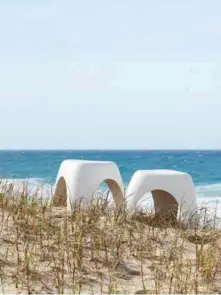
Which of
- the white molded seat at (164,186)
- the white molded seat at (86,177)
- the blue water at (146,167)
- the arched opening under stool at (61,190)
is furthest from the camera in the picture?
the blue water at (146,167)

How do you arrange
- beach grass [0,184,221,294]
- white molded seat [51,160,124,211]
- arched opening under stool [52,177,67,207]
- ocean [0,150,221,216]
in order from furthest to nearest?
ocean [0,150,221,216], arched opening under stool [52,177,67,207], white molded seat [51,160,124,211], beach grass [0,184,221,294]

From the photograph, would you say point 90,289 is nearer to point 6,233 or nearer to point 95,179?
point 6,233

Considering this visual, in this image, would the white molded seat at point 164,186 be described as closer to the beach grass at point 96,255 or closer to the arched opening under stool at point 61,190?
the beach grass at point 96,255

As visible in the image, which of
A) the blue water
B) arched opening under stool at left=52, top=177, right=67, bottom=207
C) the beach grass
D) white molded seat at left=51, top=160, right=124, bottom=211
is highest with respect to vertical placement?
white molded seat at left=51, top=160, right=124, bottom=211

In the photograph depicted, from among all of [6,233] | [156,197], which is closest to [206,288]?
[6,233]

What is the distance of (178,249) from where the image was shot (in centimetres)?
445

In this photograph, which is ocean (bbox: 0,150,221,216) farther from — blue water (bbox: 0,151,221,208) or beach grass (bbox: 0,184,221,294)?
beach grass (bbox: 0,184,221,294)

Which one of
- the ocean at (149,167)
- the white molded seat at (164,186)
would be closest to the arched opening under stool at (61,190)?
the ocean at (149,167)

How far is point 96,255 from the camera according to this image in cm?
407

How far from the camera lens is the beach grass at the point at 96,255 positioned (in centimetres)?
359

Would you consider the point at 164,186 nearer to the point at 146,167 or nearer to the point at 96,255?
the point at 96,255

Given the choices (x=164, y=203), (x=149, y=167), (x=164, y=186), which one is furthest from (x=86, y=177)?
(x=149, y=167)

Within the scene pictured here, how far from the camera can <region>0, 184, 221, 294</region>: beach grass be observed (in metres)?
3.59

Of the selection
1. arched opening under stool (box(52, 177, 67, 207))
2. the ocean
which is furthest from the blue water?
arched opening under stool (box(52, 177, 67, 207))
